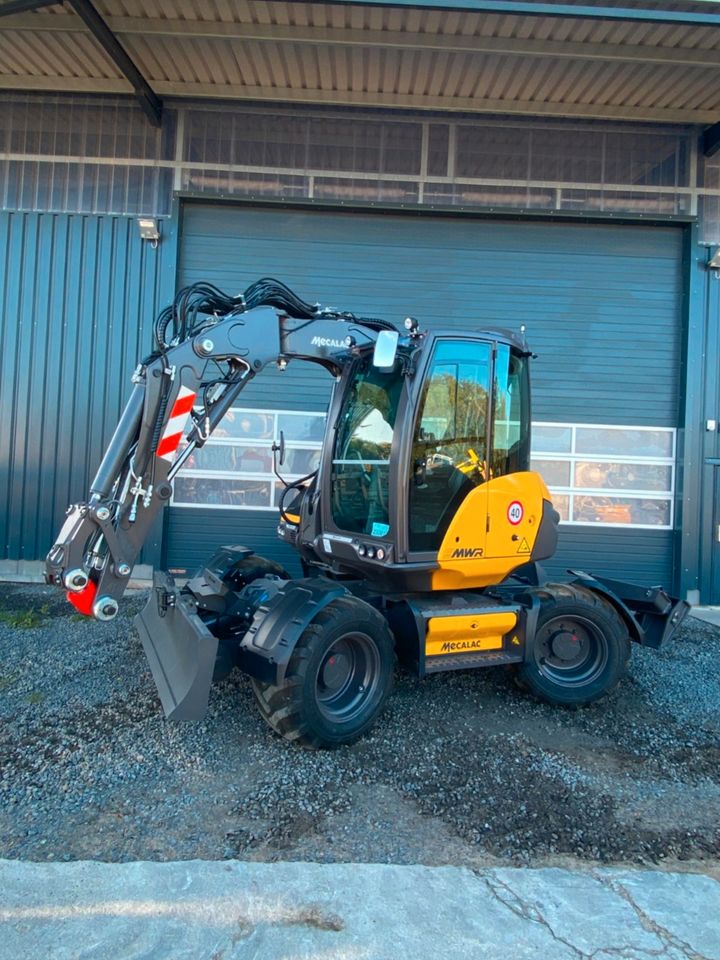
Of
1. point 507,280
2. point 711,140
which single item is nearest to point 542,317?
point 507,280

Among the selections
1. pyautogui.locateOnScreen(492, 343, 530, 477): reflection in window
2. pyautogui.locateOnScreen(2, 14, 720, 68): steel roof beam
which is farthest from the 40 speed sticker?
pyautogui.locateOnScreen(2, 14, 720, 68): steel roof beam

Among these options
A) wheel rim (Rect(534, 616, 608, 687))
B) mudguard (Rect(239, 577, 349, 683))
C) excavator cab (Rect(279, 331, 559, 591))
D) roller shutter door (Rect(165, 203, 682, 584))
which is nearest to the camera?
mudguard (Rect(239, 577, 349, 683))

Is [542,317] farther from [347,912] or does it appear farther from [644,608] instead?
[347,912]

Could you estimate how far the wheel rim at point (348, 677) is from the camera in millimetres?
4152

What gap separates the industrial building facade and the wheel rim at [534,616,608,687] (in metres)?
3.74

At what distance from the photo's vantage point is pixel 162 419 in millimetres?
3939

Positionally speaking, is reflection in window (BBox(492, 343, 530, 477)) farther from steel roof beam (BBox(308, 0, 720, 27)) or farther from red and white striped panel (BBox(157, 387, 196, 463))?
steel roof beam (BBox(308, 0, 720, 27))

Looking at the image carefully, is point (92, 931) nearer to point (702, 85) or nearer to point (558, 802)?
point (558, 802)

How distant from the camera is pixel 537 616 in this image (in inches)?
189

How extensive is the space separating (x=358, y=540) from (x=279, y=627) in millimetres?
971

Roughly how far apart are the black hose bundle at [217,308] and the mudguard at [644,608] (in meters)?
2.65

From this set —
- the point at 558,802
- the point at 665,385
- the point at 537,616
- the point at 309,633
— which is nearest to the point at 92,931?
the point at 309,633

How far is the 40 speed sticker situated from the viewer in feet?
15.6

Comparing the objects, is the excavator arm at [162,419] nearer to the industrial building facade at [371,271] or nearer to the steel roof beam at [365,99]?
the industrial building facade at [371,271]
